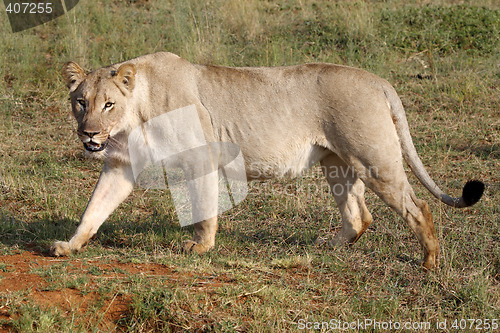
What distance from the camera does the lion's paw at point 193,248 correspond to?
3.90 m

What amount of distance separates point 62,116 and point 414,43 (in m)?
4.30

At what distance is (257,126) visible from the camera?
3984 millimetres

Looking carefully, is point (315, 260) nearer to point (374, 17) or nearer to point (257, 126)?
point (257, 126)

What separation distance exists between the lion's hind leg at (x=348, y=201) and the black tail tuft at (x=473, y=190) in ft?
2.45

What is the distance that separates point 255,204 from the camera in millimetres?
4945

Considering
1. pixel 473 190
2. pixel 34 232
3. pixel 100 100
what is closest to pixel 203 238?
pixel 100 100


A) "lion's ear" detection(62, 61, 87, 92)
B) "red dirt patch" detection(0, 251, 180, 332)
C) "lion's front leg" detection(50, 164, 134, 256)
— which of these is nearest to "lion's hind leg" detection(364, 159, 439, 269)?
"red dirt patch" detection(0, 251, 180, 332)

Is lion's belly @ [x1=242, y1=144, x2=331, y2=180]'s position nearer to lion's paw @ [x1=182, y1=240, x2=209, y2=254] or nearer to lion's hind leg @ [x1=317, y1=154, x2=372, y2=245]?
lion's hind leg @ [x1=317, y1=154, x2=372, y2=245]

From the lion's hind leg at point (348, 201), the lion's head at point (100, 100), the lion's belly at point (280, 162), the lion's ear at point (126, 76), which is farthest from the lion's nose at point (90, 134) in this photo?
the lion's hind leg at point (348, 201)

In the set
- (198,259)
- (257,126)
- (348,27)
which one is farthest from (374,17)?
(198,259)

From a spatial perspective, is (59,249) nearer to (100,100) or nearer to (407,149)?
(100,100)

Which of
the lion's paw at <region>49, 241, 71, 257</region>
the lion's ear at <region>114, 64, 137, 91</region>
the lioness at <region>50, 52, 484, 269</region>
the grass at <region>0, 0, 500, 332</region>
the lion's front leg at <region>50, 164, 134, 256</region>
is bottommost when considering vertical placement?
the grass at <region>0, 0, 500, 332</region>

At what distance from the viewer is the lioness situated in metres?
3.77

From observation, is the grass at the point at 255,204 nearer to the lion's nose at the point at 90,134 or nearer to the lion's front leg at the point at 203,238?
the lion's front leg at the point at 203,238
